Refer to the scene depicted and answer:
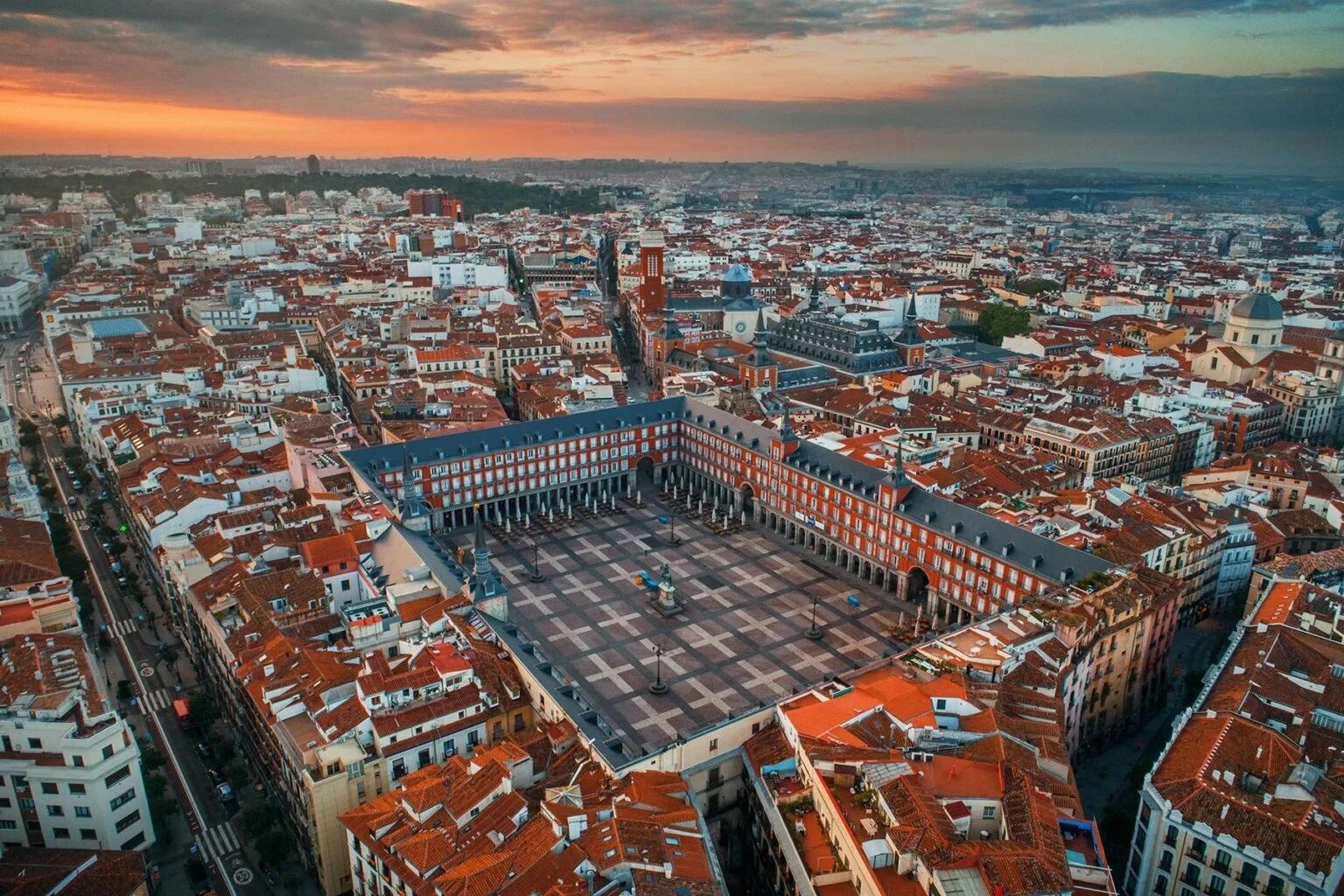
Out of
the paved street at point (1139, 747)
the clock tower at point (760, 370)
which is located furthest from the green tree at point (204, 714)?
the clock tower at point (760, 370)

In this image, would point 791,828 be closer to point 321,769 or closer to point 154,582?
point 321,769

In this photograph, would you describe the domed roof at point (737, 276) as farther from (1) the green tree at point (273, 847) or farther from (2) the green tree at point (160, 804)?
(1) the green tree at point (273, 847)

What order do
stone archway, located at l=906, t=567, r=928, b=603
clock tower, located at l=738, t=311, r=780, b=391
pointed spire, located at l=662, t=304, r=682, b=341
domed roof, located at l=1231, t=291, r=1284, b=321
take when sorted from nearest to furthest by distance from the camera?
stone archway, located at l=906, t=567, r=928, b=603
clock tower, located at l=738, t=311, r=780, b=391
domed roof, located at l=1231, t=291, r=1284, b=321
pointed spire, located at l=662, t=304, r=682, b=341

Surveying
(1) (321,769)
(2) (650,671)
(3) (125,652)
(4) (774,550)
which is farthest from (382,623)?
(4) (774,550)

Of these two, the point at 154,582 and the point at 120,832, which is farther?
the point at 154,582

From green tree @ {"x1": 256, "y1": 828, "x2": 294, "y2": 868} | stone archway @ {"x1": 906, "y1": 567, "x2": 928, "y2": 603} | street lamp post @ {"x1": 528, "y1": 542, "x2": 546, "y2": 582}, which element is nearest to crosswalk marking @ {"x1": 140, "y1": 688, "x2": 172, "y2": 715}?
green tree @ {"x1": 256, "y1": 828, "x2": 294, "y2": 868}

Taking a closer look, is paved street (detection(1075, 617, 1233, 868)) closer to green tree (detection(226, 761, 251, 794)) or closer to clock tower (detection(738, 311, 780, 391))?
green tree (detection(226, 761, 251, 794))
